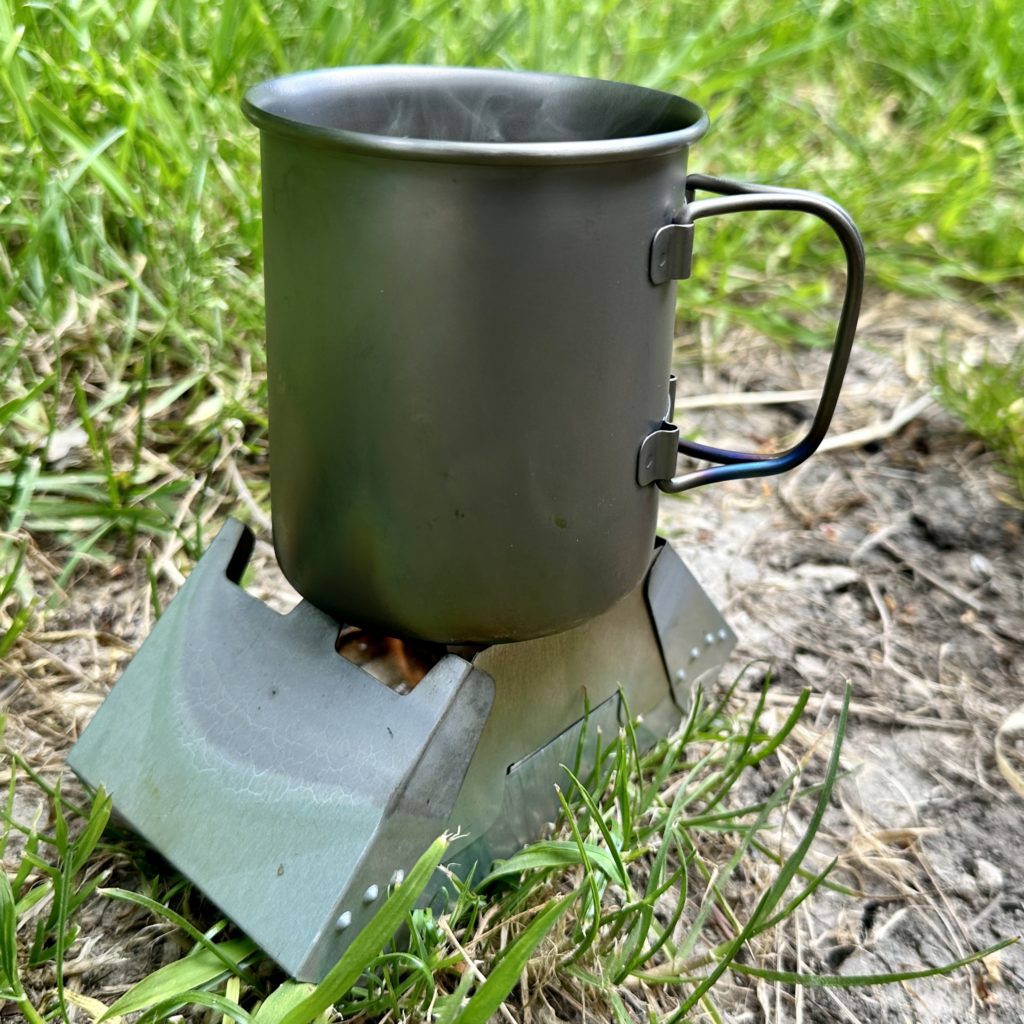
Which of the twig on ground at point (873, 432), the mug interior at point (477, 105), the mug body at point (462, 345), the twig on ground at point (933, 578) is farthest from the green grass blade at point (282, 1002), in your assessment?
the twig on ground at point (873, 432)

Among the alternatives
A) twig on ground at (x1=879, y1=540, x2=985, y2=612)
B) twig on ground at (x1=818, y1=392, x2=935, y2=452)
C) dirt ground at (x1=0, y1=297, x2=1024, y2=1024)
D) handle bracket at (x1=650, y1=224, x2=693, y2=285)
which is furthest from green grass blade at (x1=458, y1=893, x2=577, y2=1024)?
twig on ground at (x1=818, y1=392, x2=935, y2=452)

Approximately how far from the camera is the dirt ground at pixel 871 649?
1.40 meters

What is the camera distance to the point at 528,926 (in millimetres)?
1260

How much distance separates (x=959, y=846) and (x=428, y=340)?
977mm

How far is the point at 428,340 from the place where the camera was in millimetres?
1095

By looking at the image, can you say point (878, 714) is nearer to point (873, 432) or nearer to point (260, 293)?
point (873, 432)

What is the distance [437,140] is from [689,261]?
266 millimetres

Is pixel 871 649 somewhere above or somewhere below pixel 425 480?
below

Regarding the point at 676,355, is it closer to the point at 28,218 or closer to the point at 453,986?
the point at 28,218

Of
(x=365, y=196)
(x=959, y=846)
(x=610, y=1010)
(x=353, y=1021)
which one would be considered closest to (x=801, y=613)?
(x=959, y=846)

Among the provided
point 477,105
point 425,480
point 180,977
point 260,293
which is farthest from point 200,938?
point 260,293

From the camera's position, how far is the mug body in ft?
3.47

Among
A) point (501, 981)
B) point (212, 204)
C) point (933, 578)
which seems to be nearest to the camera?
point (501, 981)

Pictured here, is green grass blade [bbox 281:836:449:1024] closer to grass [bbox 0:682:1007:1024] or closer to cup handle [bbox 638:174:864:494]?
grass [bbox 0:682:1007:1024]
